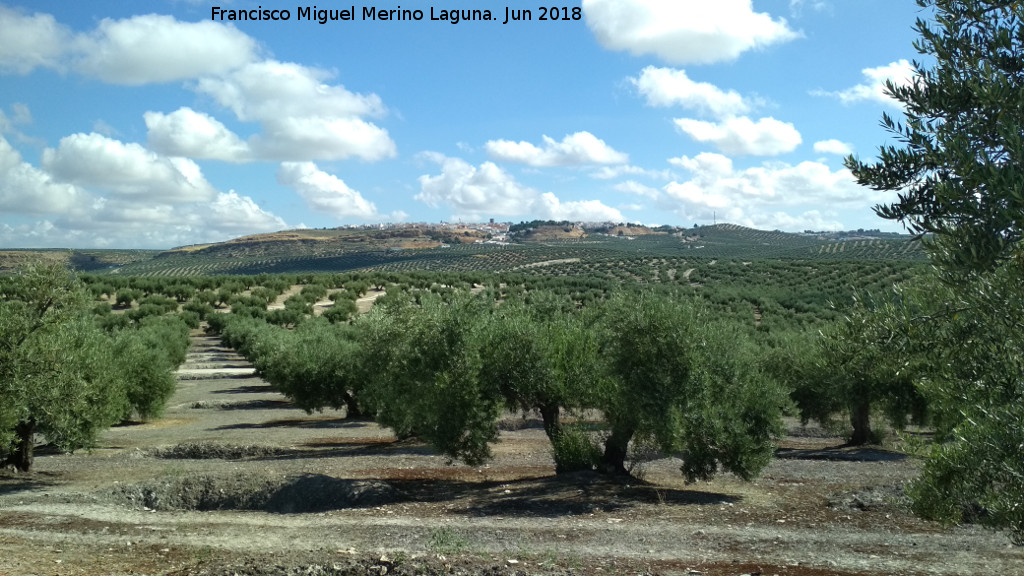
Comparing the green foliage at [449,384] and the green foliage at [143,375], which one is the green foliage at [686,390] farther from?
the green foliage at [143,375]

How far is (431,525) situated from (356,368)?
841 inches

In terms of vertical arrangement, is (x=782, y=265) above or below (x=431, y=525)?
above

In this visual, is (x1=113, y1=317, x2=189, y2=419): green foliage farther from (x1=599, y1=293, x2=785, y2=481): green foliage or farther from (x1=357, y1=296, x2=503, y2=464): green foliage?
(x1=599, y1=293, x2=785, y2=481): green foliage

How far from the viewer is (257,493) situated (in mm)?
17844

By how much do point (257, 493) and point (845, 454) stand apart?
2141 centimetres

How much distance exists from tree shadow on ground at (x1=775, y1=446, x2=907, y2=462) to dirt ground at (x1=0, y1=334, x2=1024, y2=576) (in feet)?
0.59

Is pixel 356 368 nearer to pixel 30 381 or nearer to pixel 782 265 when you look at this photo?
pixel 30 381

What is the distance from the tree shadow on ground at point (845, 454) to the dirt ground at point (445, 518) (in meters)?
0.18

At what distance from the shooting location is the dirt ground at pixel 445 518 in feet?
36.7

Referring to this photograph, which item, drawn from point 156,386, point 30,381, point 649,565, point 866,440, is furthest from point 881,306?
point 156,386

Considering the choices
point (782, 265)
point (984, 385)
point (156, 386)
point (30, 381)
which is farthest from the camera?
point (782, 265)

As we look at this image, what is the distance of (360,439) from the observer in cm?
3072

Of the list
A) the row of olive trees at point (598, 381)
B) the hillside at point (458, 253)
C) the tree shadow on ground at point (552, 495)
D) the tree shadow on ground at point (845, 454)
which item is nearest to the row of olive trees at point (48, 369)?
the row of olive trees at point (598, 381)

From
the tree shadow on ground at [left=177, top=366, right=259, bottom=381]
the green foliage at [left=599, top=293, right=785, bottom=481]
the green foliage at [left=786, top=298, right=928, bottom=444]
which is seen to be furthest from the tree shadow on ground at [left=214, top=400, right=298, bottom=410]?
the green foliage at [left=599, top=293, right=785, bottom=481]
